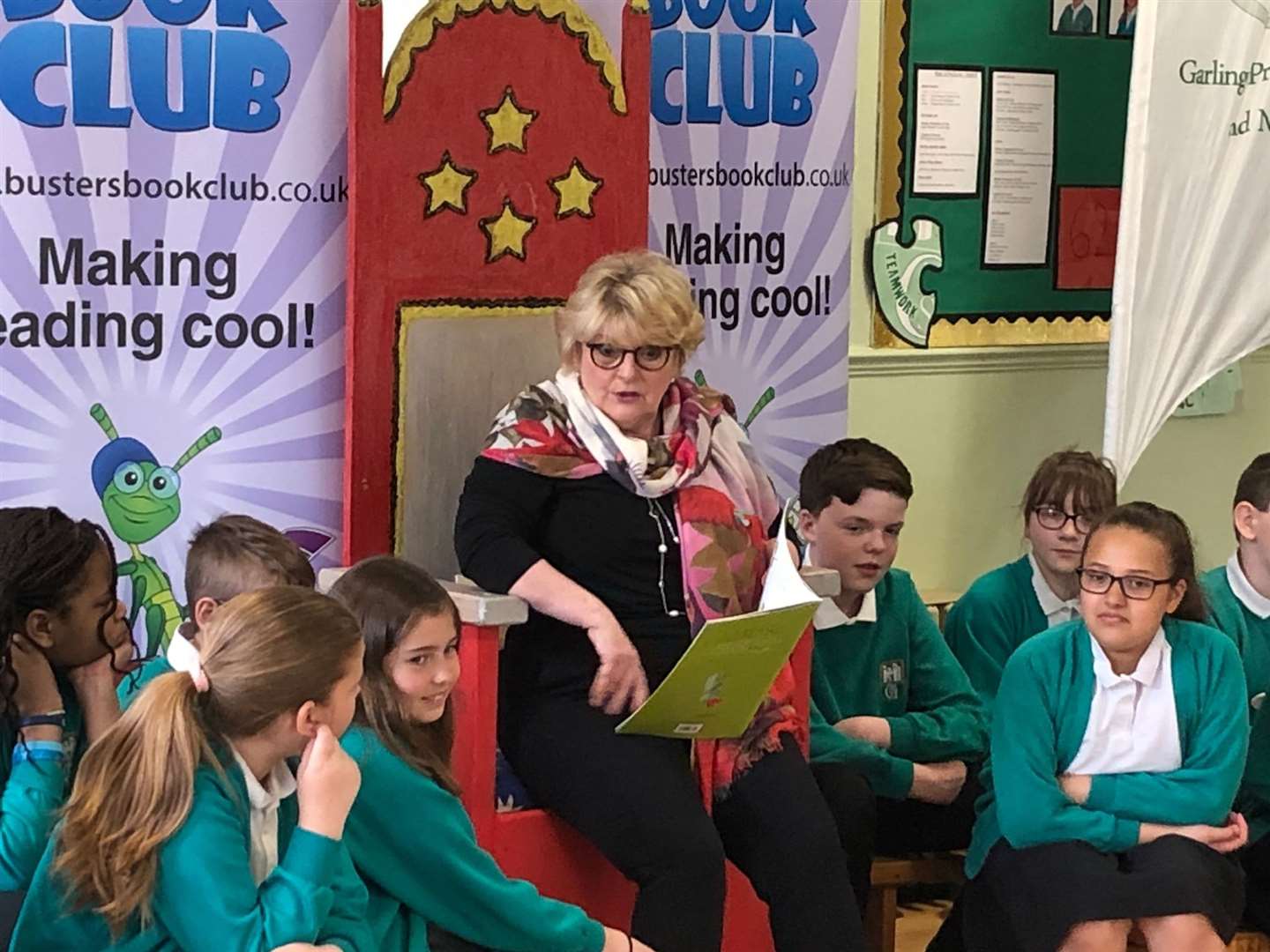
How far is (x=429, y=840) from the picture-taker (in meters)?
2.31

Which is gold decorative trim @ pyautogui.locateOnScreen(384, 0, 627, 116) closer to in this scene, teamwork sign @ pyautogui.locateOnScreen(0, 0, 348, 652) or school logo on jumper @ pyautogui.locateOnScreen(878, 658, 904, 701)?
teamwork sign @ pyautogui.locateOnScreen(0, 0, 348, 652)

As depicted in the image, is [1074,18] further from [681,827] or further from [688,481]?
[681,827]

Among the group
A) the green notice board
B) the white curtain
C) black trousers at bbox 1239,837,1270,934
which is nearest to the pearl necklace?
black trousers at bbox 1239,837,1270,934

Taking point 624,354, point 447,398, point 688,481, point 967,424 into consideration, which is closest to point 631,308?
point 624,354

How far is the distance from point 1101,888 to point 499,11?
1536mm

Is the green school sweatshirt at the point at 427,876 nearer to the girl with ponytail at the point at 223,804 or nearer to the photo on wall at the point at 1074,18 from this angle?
the girl with ponytail at the point at 223,804

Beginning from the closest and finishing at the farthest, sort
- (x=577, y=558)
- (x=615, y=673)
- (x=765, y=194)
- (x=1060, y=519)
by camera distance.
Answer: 1. (x=615, y=673)
2. (x=577, y=558)
3. (x=1060, y=519)
4. (x=765, y=194)

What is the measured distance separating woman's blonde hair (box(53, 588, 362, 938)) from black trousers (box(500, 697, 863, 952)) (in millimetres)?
656

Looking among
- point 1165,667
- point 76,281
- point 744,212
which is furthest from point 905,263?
point 76,281

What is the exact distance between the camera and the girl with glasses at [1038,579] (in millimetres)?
3338

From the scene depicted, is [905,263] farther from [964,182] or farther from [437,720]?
[437,720]

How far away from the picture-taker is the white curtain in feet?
12.1

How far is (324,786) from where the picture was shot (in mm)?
2090

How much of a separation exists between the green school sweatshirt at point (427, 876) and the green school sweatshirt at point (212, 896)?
21cm
